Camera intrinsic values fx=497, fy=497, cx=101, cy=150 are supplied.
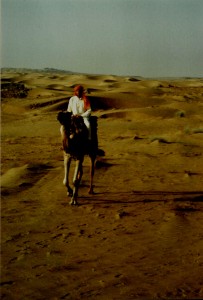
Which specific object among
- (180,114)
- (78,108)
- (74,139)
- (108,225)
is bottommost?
(180,114)

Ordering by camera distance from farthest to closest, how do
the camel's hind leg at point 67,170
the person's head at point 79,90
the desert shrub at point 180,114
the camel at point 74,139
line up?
the desert shrub at point 180,114
the person's head at point 79,90
the camel's hind leg at point 67,170
the camel at point 74,139

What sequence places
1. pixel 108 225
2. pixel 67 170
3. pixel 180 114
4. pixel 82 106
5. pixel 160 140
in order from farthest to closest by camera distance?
pixel 180 114, pixel 160 140, pixel 82 106, pixel 67 170, pixel 108 225

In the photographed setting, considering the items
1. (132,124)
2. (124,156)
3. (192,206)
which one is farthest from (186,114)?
(192,206)

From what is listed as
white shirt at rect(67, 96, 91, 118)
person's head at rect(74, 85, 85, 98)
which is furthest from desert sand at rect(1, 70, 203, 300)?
person's head at rect(74, 85, 85, 98)

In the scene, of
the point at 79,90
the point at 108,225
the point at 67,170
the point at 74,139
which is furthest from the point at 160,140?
the point at 108,225

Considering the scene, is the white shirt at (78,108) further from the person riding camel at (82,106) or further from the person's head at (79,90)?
the person's head at (79,90)

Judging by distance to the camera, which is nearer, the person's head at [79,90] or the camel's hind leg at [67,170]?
the camel's hind leg at [67,170]

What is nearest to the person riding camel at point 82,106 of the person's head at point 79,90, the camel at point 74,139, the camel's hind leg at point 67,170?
the person's head at point 79,90

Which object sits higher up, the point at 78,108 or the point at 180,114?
the point at 78,108

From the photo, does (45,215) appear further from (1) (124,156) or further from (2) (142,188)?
(1) (124,156)

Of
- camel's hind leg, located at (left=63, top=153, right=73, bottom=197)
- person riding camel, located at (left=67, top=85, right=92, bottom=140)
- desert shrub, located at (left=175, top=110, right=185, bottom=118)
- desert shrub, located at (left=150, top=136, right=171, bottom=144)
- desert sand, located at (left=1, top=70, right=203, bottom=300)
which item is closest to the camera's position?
desert sand, located at (left=1, top=70, right=203, bottom=300)

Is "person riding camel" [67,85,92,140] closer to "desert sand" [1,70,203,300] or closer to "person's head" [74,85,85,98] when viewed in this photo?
"person's head" [74,85,85,98]

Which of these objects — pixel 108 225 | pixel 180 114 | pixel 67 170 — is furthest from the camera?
pixel 180 114

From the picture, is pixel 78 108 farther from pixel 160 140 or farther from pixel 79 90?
pixel 160 140
